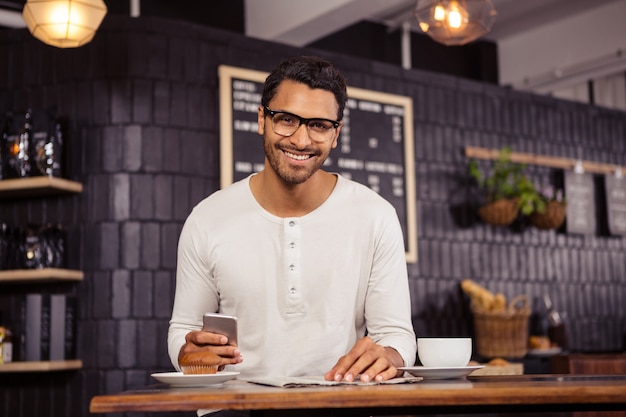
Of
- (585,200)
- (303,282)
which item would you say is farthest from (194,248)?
(585,200)

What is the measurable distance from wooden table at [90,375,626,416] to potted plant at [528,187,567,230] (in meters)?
4.27

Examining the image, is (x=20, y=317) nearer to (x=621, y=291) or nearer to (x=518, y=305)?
(x=518, y=305)

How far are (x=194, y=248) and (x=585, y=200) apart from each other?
186 inches

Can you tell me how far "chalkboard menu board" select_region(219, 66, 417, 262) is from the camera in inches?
190

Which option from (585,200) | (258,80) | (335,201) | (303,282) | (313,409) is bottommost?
(313,409)

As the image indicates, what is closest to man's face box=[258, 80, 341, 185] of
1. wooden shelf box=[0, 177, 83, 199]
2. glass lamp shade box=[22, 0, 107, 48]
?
glass lamp shade box=[22, 0, 107, 48]

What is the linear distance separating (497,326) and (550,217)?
94 cm

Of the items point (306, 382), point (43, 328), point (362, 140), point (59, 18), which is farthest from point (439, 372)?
point (362, 140)

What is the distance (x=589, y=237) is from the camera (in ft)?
21.3

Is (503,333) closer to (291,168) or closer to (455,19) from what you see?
(455,19)

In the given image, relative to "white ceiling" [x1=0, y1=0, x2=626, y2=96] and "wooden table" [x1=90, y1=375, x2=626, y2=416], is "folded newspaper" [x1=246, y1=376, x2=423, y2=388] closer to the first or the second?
"wooden table" [x1=90, y1=375, x2=626, y2=416]

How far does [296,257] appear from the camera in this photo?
7.32 ft

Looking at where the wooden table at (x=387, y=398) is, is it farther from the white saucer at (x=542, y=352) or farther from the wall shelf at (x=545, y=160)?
the wall shelf at (x=545, y=160)

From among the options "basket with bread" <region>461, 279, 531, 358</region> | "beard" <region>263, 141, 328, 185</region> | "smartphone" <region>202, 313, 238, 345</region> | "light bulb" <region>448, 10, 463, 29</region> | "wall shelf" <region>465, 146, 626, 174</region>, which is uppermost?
"light bulb" <region>448, 10, 463, 29</region>
